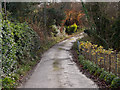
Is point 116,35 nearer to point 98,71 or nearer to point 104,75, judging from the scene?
point 98,71

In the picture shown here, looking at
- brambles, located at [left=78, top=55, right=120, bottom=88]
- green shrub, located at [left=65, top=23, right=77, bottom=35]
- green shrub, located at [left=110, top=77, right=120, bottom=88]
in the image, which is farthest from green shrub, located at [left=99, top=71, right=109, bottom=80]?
green shrub, located at [left=65, top=23, right=77, bottom=35]

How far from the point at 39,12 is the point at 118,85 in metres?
18.7

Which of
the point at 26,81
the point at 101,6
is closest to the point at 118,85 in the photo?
the point at 26,81

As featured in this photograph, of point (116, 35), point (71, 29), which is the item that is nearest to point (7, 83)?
point (116, 35)

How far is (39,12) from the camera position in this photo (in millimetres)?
25484

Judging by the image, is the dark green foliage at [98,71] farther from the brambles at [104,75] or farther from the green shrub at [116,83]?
the green shrub at [116,83]

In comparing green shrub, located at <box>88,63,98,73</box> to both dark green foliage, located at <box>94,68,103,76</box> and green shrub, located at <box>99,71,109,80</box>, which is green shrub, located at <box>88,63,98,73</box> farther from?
green shrub, located at <box>99,71,109,80</box>

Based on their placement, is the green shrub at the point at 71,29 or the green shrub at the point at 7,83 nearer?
the green shrub at the point at 7,83

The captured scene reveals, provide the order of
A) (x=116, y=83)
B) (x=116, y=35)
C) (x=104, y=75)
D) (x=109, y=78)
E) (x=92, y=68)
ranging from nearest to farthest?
(x=116, y=83) → (x=109, y=78) → (x=104, y=75) → (x=92, y=68) → (x=116, y=35)

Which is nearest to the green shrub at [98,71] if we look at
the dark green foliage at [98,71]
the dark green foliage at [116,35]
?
the dark green foliage at [98,71]

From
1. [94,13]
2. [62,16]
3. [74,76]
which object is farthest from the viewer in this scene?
[62,16]

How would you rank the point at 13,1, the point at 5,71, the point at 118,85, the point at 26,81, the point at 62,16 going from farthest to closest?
the point at 62,16
the point at 13,1
the point at 26,81
the point at 5,71
the point at 118,85

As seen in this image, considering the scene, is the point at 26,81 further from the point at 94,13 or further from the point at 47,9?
the point at 47,9

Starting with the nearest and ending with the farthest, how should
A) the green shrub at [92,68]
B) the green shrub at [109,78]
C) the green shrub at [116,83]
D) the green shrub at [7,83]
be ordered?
the green shrub at [7,83], the green shrub at [116,83], the green shrub at [109,78], the green shrub at [92,68]
